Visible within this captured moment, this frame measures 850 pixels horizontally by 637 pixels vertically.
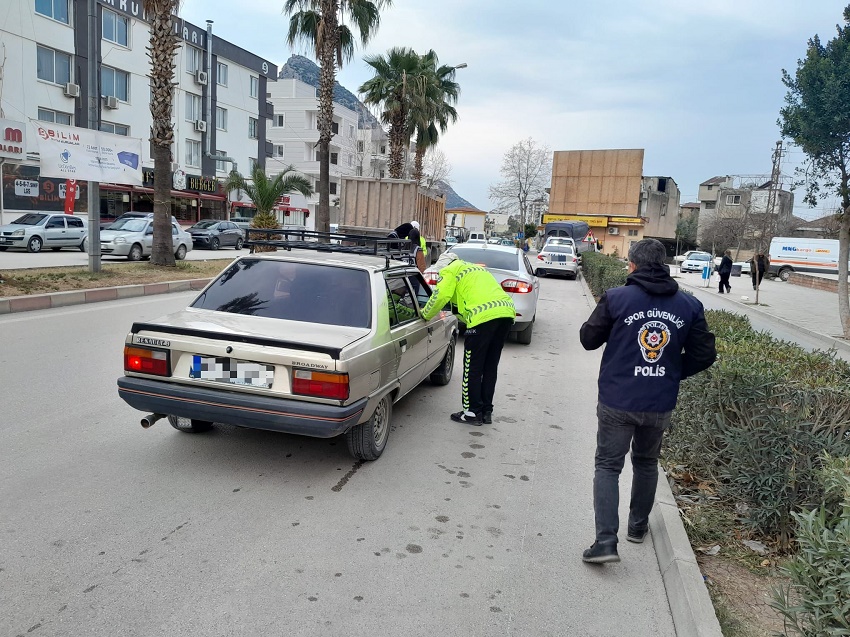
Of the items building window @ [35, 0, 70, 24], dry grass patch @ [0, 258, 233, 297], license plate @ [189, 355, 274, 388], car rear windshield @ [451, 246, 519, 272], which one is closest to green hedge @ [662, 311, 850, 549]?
license plate @ [189, 355, 274, 388]

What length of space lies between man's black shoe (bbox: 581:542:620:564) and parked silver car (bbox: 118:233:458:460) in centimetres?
165

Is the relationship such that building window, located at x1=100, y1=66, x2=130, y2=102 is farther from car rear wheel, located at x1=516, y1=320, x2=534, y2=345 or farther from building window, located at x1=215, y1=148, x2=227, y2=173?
car rear wheel, located at x1=516, y1=320, x2=534, y2=345

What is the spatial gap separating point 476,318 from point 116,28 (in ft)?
121

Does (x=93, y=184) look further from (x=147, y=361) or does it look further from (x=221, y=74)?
(x=221, y=74)

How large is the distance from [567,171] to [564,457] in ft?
211

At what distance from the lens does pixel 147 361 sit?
4.33 meters

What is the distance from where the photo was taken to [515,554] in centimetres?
365

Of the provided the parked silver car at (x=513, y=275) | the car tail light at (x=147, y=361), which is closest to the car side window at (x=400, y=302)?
the car tail light at (x=147, y=361)

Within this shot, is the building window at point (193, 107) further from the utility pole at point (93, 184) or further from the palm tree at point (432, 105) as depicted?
the utility pole at point (93, 184)

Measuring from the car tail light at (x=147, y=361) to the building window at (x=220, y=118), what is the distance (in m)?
43.2

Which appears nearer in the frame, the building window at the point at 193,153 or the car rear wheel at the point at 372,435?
the car rear wheel at the point at 372,435

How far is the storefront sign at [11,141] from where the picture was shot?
521 inches

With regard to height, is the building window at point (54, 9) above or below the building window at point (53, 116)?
above

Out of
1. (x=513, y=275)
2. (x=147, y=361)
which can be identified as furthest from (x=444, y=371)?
(x=147, y=361)
